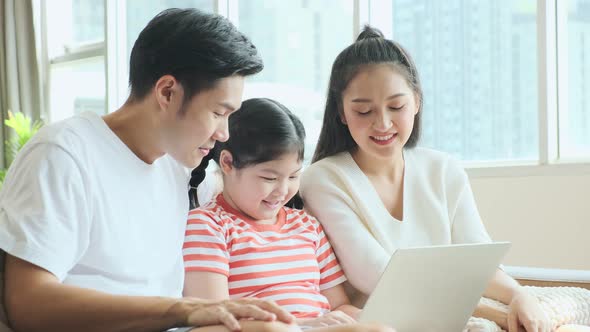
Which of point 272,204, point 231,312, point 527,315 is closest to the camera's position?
point 231,312

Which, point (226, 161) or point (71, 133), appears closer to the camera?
point (71, 133)

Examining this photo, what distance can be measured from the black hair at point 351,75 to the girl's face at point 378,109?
3 cm

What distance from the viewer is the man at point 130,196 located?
1.15m

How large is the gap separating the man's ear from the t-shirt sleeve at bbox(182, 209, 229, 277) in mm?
294

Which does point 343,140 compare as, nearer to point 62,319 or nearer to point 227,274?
point 227,274

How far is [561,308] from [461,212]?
395 mm

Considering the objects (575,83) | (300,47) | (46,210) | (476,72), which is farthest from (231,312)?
(300,47)

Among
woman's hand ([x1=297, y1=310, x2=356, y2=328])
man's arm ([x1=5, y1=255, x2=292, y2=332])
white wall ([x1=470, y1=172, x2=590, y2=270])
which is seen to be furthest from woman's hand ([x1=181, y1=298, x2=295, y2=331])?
white wall ([x1=470, y1=172, x2=590, y2=270])

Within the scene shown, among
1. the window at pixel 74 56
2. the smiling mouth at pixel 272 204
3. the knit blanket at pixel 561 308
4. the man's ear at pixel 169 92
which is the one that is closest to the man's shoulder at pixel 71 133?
the man's ear at pixel 169 92

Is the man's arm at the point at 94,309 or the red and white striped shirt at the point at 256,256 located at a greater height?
the man's arm at the point at 94,309

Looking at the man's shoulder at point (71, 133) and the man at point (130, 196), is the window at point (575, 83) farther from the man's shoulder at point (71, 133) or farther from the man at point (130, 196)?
the man's shoulder at point (71, 133)

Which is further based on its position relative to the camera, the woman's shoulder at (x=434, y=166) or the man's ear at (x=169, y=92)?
the woman's shoulder at (x=434, y=166)

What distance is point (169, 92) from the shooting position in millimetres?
1465

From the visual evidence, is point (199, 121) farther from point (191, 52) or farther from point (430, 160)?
point (430, 160)
